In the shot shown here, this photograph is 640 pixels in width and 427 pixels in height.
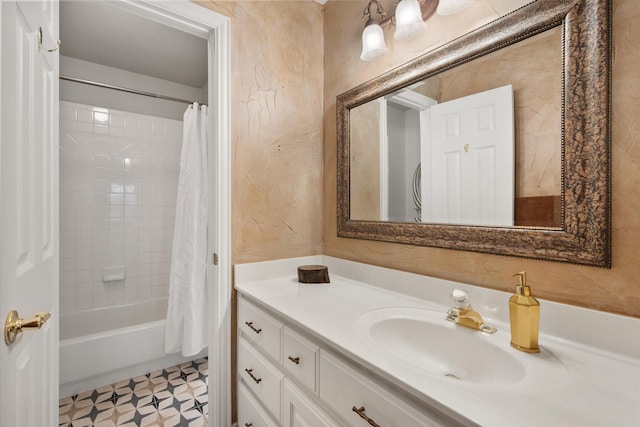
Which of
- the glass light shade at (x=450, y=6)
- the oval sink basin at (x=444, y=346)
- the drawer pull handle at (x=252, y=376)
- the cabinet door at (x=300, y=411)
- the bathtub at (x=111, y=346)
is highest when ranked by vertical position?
the glass light shade at (x=450, y=6)

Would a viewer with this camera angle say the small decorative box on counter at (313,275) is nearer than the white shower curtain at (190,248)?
Yes

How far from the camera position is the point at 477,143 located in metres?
1.03

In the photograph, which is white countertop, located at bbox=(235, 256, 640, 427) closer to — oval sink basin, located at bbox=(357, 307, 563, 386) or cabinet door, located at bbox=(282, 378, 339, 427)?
oval sink basin, located at bbox=(357, 307, 563, 386)

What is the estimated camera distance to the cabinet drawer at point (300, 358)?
0.91 m

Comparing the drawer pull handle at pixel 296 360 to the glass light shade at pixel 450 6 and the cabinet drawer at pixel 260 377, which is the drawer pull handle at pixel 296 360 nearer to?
the cabinet drawer at pixel 260 377

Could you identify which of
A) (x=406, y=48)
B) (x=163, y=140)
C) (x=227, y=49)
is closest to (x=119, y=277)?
(x=163, y=140)

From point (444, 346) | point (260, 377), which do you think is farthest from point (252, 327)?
point (444, 346)

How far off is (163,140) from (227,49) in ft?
4.82

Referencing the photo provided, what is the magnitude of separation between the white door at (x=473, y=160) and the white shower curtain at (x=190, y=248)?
159 cm

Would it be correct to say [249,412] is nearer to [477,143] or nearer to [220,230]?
[220,230]

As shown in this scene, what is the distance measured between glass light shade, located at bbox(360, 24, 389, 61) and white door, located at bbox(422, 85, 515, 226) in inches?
15.8

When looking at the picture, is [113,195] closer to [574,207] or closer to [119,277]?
[119,277]

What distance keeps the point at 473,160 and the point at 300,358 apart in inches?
35.9

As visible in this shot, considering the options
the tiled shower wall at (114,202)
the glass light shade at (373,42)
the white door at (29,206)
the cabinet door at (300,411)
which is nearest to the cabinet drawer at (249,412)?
the cabinet door at (300,411)
